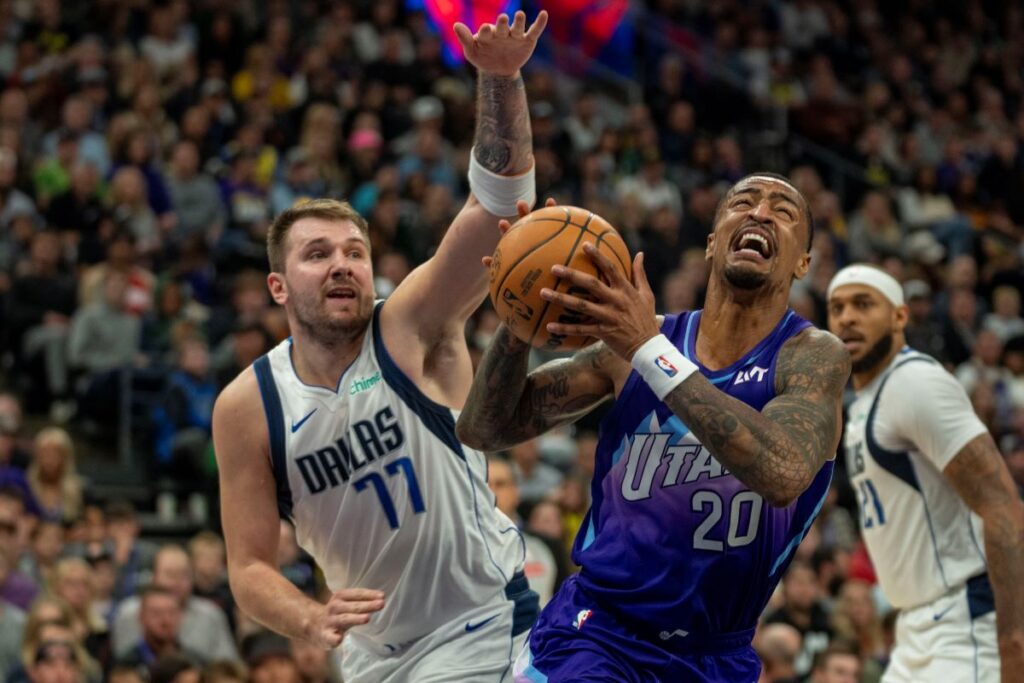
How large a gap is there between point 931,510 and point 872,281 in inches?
47.7

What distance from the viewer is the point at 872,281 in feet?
23.9

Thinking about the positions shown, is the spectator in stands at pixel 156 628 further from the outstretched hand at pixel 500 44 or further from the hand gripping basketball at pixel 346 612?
the outstretched hand at pixel 500 44

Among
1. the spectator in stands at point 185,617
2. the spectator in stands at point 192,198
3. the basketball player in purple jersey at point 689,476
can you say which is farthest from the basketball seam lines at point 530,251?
the spectator in stands at point 192,198

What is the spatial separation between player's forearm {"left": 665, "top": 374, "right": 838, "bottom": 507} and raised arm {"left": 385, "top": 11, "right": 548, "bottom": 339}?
1.46 m

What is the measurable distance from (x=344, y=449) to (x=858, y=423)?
2.64 m

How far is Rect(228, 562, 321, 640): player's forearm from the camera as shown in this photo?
5.09 meters

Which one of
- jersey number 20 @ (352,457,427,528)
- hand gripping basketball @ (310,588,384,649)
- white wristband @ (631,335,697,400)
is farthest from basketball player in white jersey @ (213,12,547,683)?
white wristband @ (631,335,697,400)

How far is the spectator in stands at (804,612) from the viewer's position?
35.0 feet

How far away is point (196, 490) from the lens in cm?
1215

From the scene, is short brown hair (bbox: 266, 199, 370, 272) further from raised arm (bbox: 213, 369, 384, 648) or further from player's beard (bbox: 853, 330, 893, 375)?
player's beard (bbox: 853, 330, 893, 375)

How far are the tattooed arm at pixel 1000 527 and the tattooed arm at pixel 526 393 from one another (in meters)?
2.12

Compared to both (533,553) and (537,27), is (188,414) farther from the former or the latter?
(537,27)

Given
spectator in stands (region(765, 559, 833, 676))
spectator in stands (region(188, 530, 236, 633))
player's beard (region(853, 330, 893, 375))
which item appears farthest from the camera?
spectator in stands (region(765, 559, 833, 676))

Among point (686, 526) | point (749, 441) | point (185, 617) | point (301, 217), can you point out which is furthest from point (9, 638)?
point (749, 441)
